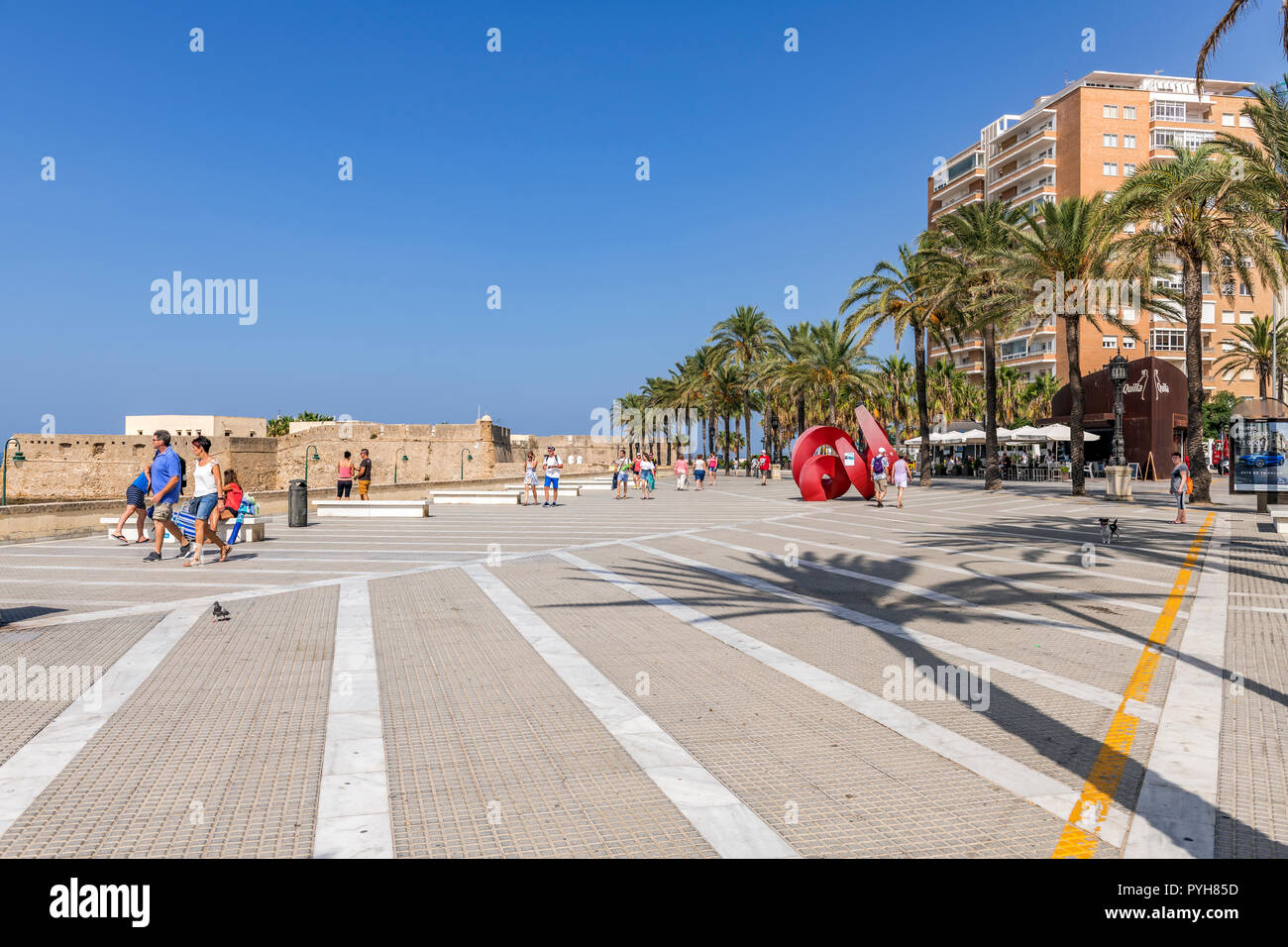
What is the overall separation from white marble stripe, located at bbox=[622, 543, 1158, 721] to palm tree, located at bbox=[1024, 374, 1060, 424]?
61181 mm

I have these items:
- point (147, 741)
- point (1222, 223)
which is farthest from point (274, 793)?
point (1222, 223)

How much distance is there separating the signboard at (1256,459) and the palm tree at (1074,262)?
595 cm

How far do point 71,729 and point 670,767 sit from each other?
347 centimetres

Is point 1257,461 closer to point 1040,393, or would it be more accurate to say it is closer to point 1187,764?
point 1040,393

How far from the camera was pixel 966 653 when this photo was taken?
6.63 metres

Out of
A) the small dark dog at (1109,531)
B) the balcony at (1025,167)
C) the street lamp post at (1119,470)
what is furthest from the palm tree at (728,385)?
the small dark dog at (1109,531)

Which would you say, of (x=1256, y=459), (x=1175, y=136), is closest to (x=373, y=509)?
(x=1256, y=459)

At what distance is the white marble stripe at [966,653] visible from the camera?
538 cm

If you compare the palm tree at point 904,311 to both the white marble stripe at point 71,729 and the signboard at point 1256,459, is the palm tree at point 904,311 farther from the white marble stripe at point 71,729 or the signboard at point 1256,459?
the white marble stripe at point 71,729

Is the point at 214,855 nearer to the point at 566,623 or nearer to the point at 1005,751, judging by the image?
the point at 1005,751

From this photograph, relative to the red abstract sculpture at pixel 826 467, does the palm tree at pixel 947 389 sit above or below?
above

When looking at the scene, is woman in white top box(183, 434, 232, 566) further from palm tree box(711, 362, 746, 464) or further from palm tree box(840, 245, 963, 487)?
palm tree box(711, 362, 746, 464)

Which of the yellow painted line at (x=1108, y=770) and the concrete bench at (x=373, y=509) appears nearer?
the yellow painted line at (x=1108, y=770)

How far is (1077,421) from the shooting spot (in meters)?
28.1
